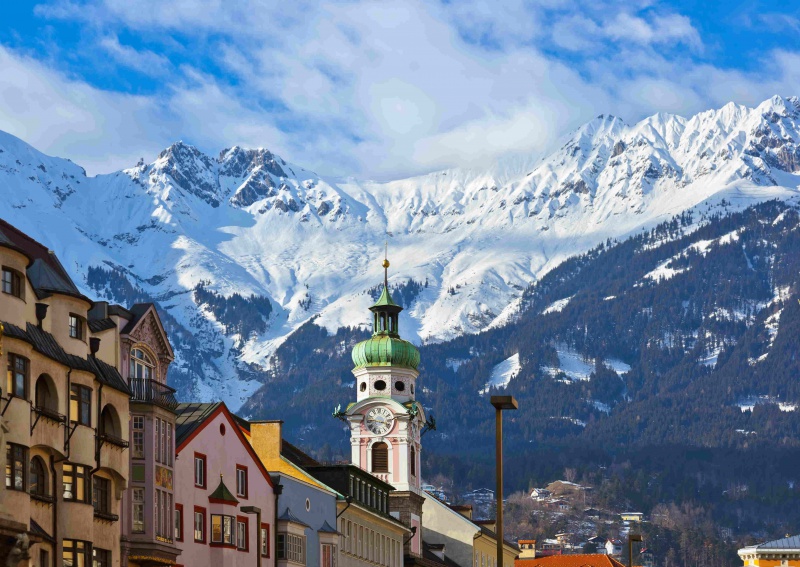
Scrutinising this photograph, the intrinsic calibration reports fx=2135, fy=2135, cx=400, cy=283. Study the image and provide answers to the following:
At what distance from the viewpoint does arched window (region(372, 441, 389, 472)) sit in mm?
164250

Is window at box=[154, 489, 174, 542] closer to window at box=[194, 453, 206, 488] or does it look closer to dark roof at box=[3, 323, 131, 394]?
window at box=[194, 453, 206, 488]

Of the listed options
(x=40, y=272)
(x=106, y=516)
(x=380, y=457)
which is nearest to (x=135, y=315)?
(x=106, y=516)

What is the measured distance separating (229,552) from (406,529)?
4688cm

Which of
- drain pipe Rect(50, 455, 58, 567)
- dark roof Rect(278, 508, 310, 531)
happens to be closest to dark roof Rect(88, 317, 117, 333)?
drain pipe Rect(50, 455, 58, 567)

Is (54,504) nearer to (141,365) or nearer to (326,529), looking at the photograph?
(141,365)

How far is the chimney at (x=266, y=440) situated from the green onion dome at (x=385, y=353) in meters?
58.1

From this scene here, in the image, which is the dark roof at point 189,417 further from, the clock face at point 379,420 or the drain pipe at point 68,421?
the clock face at point 379,420

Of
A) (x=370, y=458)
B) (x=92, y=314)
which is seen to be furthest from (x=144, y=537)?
(x=370, y=458)

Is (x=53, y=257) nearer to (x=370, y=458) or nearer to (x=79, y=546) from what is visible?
(x=79, y=546)

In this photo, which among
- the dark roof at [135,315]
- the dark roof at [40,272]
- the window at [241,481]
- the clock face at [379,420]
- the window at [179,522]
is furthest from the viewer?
the clock face at [379,420]

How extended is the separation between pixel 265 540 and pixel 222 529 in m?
8.62

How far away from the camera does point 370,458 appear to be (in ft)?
542

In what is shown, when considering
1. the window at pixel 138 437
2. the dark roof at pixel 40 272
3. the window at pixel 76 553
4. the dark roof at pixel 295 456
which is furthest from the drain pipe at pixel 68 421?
the dark roof at pixel 295 456

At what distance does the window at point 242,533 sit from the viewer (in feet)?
319
